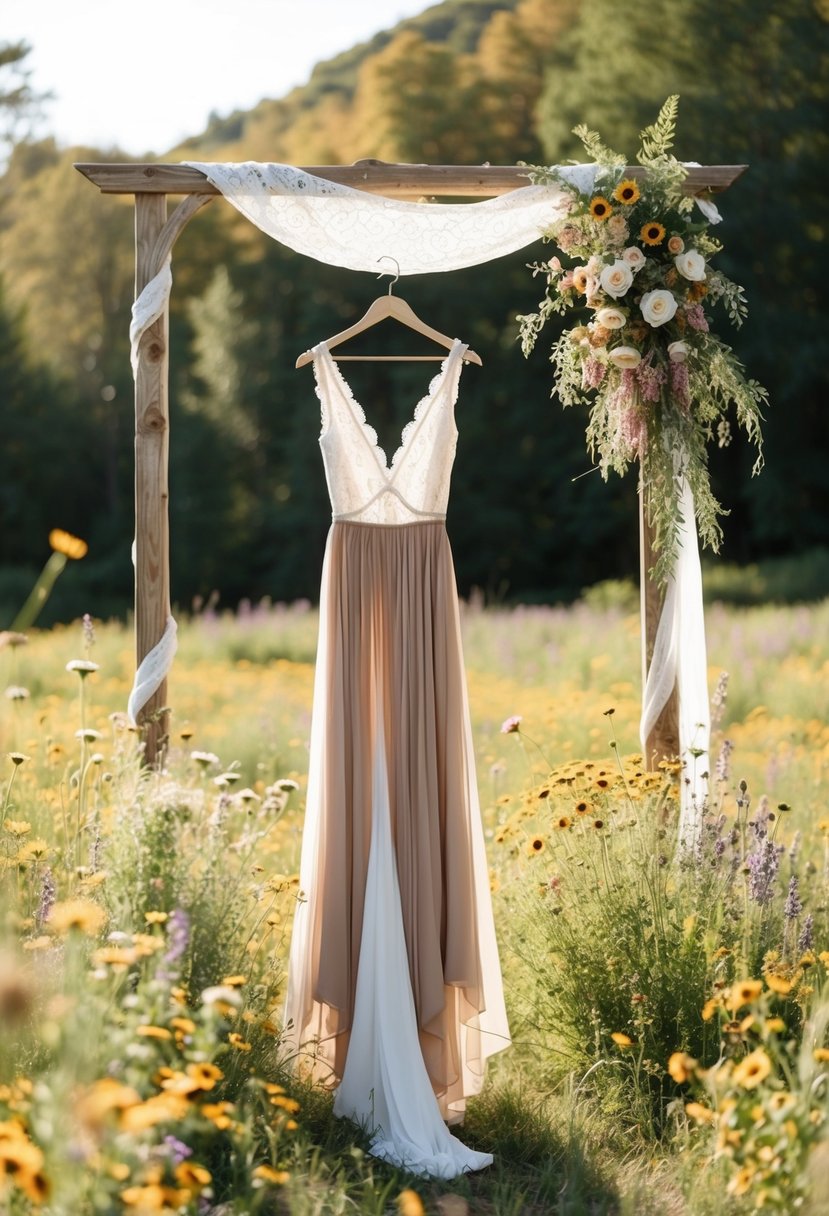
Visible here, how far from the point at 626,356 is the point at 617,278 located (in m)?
0.23

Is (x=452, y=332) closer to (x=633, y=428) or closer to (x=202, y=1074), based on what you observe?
(x=633, y=428)

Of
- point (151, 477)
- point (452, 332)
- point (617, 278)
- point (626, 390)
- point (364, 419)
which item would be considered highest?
point (452, 332)

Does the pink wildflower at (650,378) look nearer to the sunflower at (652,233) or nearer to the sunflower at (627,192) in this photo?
the sunflower at (652,233)

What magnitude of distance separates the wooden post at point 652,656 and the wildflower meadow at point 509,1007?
163 mm

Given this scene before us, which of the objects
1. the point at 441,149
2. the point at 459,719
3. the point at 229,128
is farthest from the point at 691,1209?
the point at 229,128

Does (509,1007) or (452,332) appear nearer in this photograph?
(509,1007)

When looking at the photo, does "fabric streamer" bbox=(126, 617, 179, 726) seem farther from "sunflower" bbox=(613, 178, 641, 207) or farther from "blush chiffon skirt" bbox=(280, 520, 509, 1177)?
"sunflower" bbox=(613, 178, 641, 207)

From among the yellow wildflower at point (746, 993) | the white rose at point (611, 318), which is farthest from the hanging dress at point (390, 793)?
the yellow wildflower at point (746, 993)

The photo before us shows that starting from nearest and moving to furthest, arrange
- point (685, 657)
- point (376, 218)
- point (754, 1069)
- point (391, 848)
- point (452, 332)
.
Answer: point (754, 1069) < point (391, 848) < point (376, 218) < point (685, 657) < point (452, 332)

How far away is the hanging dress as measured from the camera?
3.19m

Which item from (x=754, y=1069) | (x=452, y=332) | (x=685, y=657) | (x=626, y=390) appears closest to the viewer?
(x=754, y=1069)

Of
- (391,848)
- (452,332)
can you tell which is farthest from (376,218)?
(452,332)

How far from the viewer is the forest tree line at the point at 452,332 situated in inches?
669

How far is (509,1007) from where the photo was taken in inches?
149
